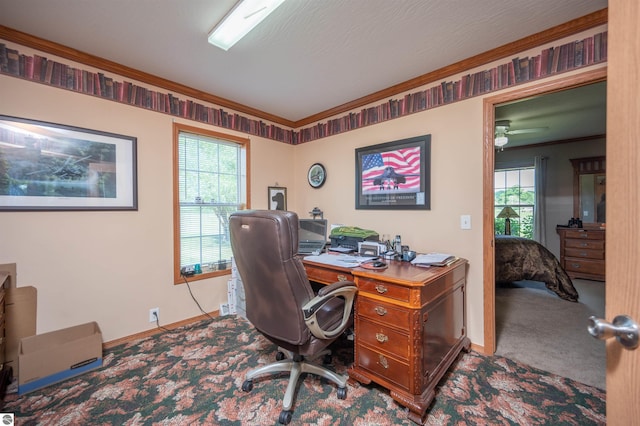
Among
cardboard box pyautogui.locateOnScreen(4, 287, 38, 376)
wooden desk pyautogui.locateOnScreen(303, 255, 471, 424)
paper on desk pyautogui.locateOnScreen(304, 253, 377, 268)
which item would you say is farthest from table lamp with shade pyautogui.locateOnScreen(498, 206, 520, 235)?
cardboard box pyautogui.locateOnScreen(4, 287, 38, 376)

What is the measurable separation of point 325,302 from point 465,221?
4.96 feet

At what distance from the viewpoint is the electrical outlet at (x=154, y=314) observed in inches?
95.2

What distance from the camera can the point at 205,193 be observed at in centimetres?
288

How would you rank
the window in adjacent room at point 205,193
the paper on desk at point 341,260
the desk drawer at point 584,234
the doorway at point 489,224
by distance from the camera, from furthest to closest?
the desk drawer at point 584,234 → the window in adjacent room at point 205,193 → the doorway at point 489,224 → the paper on desk at point 341,260

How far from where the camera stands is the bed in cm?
346

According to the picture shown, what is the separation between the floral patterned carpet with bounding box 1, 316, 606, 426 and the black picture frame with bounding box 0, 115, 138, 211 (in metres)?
1.28

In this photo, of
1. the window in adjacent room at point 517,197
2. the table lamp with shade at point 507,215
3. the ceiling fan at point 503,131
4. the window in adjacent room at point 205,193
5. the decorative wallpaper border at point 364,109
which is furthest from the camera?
the window in adjacent room at point 517,197

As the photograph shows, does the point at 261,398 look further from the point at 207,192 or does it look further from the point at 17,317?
the point at 207,192

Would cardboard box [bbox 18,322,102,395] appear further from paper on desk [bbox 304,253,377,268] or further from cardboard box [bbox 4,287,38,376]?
paper on desk [bbox 304,253,377,268]

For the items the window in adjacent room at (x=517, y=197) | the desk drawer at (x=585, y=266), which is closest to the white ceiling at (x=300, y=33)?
the window in adjacent room at (x=517, y=197)

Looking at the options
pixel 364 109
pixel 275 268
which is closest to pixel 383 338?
pixel 275 268

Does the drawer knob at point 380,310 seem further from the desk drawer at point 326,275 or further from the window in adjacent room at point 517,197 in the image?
the window in adjacent room at point 517,197

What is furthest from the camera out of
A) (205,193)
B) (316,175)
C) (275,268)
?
(316,175)

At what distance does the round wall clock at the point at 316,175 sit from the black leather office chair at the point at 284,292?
1904 millimetres
